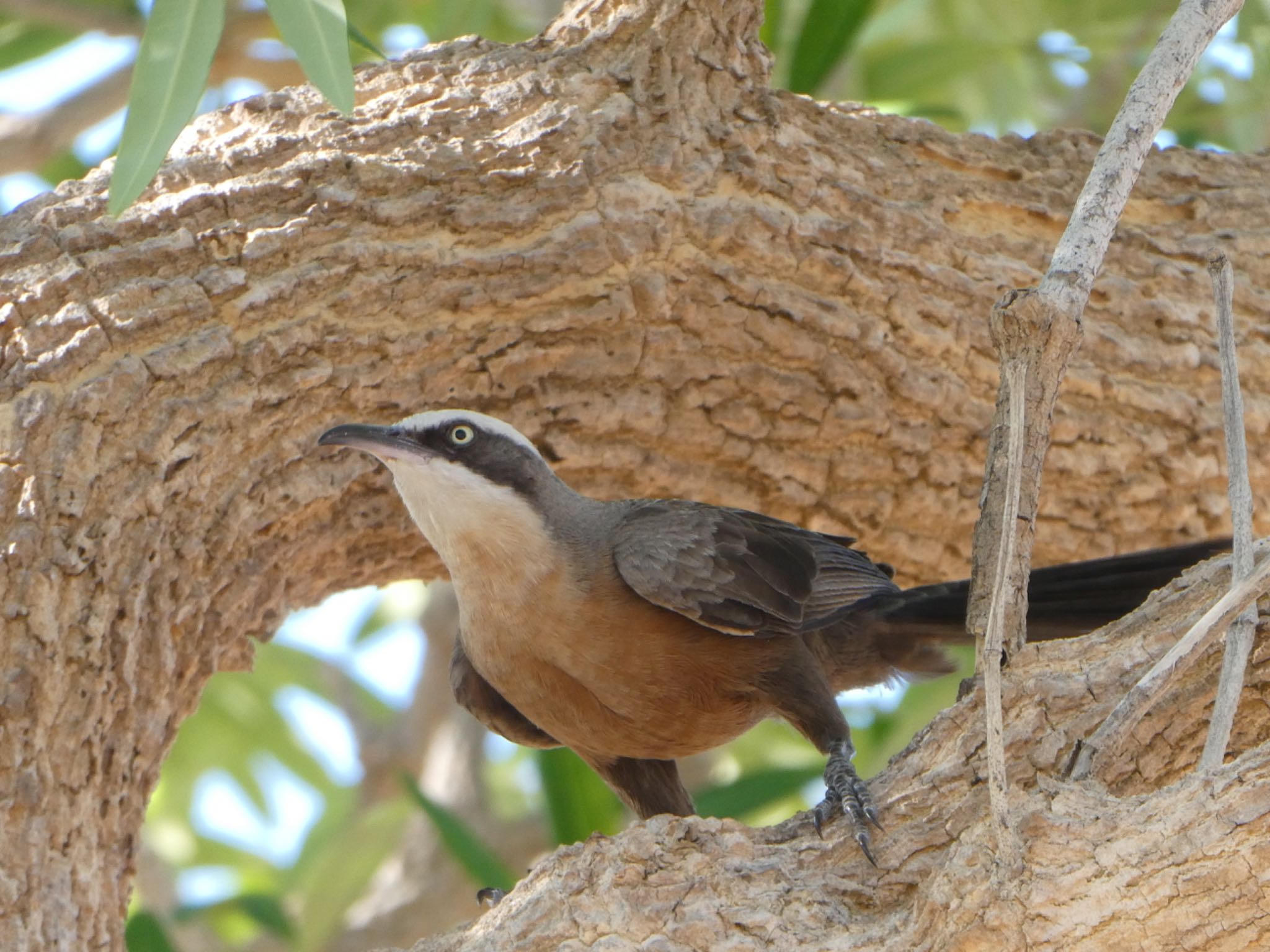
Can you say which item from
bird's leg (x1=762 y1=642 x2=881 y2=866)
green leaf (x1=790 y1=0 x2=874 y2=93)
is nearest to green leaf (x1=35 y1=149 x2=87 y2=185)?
green leaf (x1=790 y1=0 x2=874 y2=93)

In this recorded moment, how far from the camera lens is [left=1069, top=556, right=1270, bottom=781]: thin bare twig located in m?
2.66

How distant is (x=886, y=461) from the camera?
489 centimetres

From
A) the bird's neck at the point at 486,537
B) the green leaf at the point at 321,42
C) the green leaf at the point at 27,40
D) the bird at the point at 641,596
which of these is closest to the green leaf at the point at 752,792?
the bird at the point at 641,596

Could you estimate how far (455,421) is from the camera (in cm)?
411

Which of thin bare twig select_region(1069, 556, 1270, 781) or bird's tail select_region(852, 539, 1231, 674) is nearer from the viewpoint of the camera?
thin bare twig select_region(1069, 556, 1270, 781)

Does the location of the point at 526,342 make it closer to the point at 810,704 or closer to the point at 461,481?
the point at 461,481

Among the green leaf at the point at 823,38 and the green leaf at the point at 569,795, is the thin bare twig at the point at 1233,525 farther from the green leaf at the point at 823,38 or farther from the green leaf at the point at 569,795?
the green leaf at the point at 569,795

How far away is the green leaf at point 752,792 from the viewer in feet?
20.8

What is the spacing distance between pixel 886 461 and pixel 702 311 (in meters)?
0.88

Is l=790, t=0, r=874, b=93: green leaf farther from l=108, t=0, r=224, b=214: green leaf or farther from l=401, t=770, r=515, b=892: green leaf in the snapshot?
l=401, t=770, r=515, b=892: green leaf

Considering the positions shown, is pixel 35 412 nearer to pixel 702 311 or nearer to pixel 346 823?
pixel 702 311

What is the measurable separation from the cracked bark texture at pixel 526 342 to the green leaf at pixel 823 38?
108 centimetres

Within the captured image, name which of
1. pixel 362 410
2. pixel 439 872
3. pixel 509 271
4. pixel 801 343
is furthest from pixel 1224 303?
pixel 439 872

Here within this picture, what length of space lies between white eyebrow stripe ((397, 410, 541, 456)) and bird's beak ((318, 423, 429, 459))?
0.22 ft
